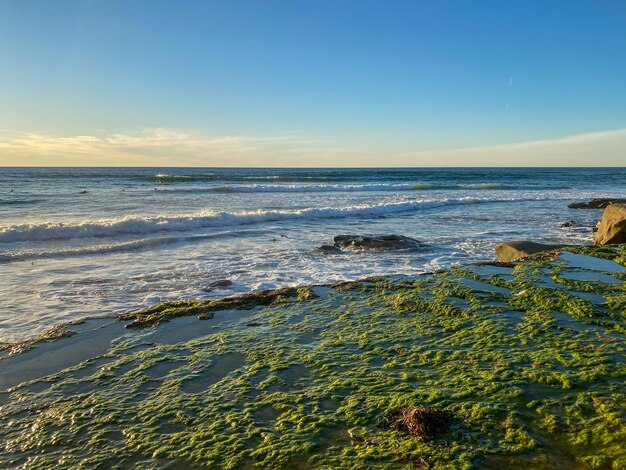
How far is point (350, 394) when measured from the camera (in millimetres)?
4285

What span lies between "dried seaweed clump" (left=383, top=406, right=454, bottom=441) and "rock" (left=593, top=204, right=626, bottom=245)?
1077 cm

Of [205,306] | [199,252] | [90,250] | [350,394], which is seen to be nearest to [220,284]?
[205,306]

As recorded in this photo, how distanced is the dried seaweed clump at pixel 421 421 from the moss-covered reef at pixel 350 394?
0.01 metres

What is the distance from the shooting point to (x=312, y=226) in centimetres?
2006

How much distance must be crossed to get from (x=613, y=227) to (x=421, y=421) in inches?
445

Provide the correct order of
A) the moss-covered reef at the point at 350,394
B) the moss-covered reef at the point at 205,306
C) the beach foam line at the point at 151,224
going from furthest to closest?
1. the beach foam line at the point at 151,224
2. the moss-covered reef at the point at 205,306
3. the moss-covered reef at the point at 350,394

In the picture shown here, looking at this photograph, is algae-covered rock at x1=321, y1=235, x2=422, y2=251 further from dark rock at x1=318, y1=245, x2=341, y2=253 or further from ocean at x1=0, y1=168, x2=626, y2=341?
ocean at x1=0, y1=168, x2=626, y2=341

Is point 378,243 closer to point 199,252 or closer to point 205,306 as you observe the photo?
point 199,252

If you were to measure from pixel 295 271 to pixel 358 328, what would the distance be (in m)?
4.55

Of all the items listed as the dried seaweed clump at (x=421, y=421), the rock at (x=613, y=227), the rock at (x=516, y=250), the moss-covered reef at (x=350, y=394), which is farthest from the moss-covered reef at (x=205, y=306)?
the rock at (x=613, y=227)

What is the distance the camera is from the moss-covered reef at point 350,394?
11.2 feet

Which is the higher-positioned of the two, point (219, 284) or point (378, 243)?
Answer: point (378, 243)

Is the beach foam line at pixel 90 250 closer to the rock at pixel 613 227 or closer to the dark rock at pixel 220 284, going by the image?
the dark rock at pixel 220 284

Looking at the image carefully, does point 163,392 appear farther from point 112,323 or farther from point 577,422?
point 577,422
